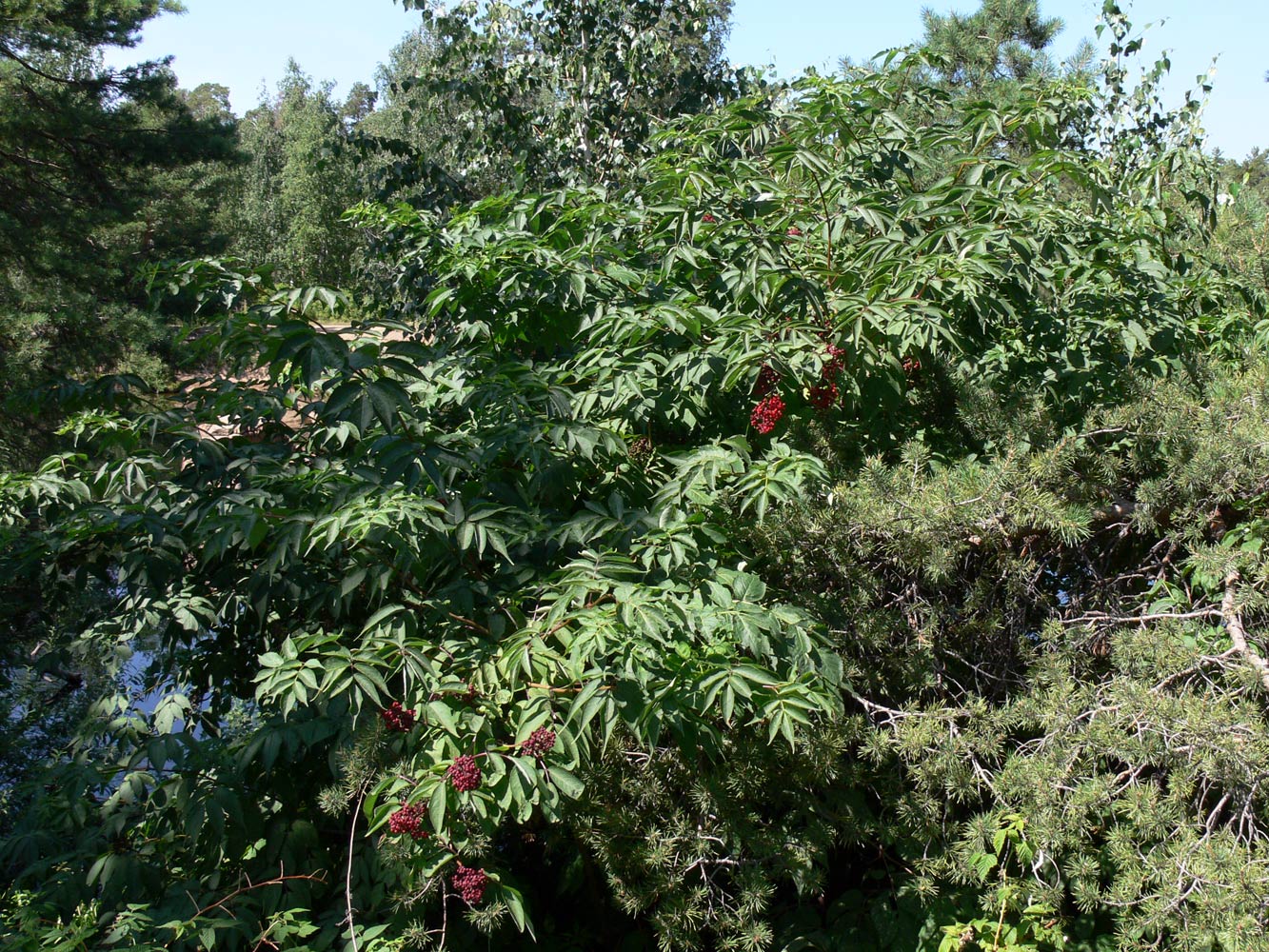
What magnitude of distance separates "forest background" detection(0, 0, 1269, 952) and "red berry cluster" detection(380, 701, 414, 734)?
3 centimetres

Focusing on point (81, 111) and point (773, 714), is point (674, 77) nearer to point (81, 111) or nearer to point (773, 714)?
point (773, 714)

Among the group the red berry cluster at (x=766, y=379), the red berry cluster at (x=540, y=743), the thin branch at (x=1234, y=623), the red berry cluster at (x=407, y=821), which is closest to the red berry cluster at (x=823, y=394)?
the red berry cluster at (x=766, y=379)

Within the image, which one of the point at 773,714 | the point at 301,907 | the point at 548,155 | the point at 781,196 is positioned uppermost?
the point at 548,155

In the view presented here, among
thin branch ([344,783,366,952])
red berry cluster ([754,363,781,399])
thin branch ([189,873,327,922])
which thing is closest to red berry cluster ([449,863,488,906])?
thin branch ([344,783,366,952])

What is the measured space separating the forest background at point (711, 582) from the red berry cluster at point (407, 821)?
0.04 ft

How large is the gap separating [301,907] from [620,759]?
818 millimetres

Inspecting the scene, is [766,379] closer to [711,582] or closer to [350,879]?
[711,582]

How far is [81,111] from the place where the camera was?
28.3 ft

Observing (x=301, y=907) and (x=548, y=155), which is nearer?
(x=301, y=907)

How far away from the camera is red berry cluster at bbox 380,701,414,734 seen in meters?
2.08

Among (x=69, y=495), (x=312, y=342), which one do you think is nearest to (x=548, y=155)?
(x=69, y=495)

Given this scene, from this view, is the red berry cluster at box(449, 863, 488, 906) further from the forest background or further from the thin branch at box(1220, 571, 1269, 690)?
the thin branch at box(1220, 571, 1269, 690)

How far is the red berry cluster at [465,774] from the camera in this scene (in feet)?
6.18

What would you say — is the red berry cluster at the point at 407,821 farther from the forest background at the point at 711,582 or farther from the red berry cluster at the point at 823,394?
the red berry cluster at the point at 823,394
